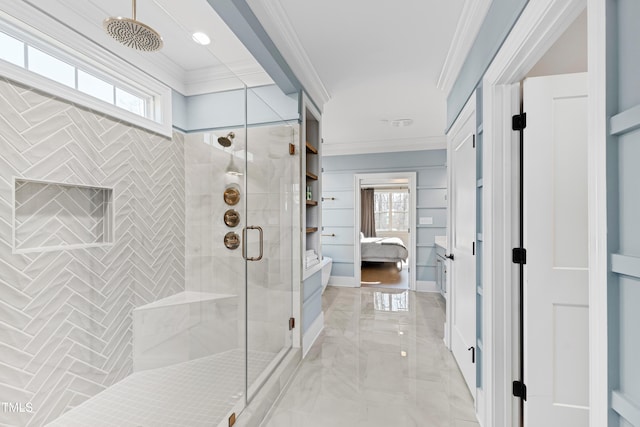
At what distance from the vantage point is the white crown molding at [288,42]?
175 cm

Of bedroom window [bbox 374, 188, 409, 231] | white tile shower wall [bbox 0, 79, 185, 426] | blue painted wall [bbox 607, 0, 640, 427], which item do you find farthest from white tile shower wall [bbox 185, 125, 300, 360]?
bedroom window [bbox 374, 188, 409, 231]

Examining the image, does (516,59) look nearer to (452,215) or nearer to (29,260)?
(452,215)

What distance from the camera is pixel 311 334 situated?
9.48 ft

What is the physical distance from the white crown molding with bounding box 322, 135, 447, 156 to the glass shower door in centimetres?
273

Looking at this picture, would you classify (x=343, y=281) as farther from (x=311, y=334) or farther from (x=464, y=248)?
(x=464, y=248)

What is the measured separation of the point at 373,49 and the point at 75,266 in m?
2.37

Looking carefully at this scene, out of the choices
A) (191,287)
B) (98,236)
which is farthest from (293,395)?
(98,236)

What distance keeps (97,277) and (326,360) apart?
6.34 feet

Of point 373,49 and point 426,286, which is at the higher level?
point 373,49

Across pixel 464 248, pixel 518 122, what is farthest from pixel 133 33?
pixel 464 248

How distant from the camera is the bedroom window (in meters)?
8.94

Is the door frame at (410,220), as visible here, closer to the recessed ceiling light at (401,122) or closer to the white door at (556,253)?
the recessed ceiling light at (401,122)

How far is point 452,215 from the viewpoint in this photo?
272 cm

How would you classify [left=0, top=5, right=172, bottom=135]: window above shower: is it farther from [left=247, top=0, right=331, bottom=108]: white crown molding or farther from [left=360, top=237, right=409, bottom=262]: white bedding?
[left=360, top=237, right=409, bottom=262]: white bedding
